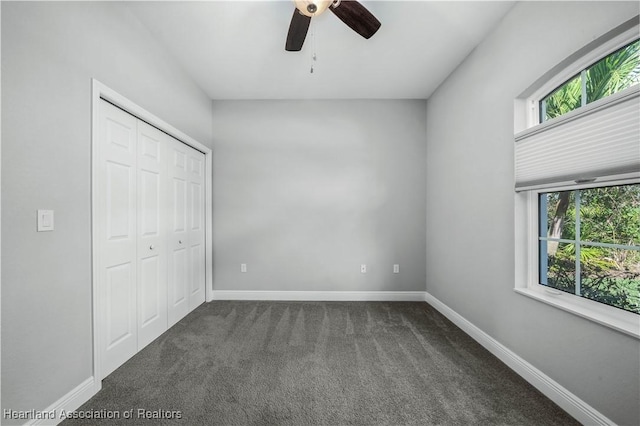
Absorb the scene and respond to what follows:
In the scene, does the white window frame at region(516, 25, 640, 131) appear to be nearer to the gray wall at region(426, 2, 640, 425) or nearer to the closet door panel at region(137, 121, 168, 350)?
the gray wall at region(426, 2, 640, 425)

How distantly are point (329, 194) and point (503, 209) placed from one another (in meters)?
2.03

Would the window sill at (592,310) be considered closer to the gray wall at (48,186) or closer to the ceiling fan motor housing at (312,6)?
the ceiling fan motor housing at (312,6)

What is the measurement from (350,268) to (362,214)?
0.78 metres

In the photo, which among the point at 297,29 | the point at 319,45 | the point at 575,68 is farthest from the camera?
the point at 319,45

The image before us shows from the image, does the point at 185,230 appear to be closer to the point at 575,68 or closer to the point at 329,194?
the point at 329,194

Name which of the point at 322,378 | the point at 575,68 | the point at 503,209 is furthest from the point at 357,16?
the point at 322,378

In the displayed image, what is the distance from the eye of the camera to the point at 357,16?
5.35ft

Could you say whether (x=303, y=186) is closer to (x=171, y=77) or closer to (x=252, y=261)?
(x=252, y=261)

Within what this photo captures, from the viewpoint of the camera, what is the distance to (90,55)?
1665mm

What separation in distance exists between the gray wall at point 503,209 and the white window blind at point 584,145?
0.19m

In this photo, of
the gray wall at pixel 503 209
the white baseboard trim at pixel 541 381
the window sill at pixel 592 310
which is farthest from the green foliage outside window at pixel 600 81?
the white baseboard trim at pixel 541 381

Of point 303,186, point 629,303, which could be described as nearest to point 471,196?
point 629,303

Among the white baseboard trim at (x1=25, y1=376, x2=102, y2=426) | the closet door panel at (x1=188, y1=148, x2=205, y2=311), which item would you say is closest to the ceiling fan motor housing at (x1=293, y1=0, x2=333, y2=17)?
the closet door panel at (x1=188, y1=148, x2=205, y2=311)

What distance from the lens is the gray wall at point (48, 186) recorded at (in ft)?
4.07
